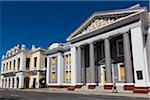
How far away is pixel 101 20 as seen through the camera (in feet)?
86.2

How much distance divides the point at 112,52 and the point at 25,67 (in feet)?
81.9

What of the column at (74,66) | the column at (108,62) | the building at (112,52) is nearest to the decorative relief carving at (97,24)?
the building at (112,52)

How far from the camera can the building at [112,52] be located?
833 inches

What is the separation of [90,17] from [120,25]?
5.67m

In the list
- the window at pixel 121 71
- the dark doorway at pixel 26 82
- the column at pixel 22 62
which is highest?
the column at pixel 22 62

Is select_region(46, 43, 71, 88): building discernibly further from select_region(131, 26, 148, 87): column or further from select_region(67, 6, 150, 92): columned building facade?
select_region(131, 26, 148, 87): column

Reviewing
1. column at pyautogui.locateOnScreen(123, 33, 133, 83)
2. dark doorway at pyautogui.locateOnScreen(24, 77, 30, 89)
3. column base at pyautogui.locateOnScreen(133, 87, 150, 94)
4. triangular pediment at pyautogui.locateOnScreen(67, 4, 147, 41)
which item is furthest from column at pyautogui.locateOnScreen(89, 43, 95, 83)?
dark doorway at pyautogui.locateOnScreen(24, 77, 30, 89)

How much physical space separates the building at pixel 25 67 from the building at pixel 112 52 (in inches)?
343

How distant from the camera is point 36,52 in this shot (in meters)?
43.2

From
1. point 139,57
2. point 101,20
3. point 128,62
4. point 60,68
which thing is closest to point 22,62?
point 60,68

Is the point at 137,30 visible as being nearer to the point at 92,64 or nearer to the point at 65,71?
the point at 92,64

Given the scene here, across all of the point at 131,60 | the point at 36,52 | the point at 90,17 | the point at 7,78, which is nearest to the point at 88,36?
the point at 90,17

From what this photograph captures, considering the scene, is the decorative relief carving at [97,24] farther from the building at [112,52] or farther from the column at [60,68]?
the column at [60,68]

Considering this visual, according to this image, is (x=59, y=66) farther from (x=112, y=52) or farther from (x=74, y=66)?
(x=112, y=52)
